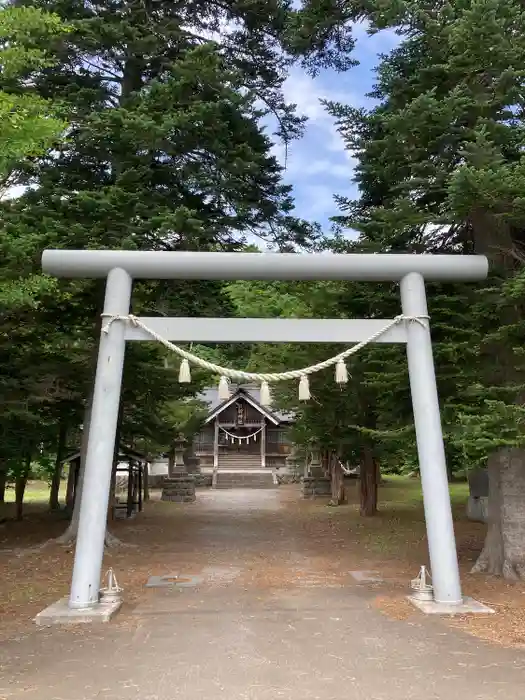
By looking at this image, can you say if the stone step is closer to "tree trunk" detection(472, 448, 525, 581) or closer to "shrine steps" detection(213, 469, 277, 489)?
"shrine steps" detection(213, 469, 277, 489)

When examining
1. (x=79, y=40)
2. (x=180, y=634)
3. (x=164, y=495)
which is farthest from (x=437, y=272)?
(x=164, y=495)

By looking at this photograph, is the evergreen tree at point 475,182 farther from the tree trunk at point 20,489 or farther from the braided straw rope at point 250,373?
the tree trunk at point 20,489

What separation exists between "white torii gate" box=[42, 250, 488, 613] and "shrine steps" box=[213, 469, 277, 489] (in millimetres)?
24677

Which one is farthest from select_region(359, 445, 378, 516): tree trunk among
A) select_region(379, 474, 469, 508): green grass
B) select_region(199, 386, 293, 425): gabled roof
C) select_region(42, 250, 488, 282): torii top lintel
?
select_region(199, 386, 293, 425): gabled roof

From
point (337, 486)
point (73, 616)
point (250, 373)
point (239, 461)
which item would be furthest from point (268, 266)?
point (239, 461)

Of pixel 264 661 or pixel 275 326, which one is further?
pixel 275 326

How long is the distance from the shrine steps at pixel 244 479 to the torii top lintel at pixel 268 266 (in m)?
24.8

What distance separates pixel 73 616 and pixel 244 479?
2616 cm

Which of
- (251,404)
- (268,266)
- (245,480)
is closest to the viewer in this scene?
(268,266)

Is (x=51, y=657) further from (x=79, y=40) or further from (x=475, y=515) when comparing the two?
(x=475, y=515)

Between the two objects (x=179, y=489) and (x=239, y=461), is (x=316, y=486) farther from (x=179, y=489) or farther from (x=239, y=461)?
(x=239, y=461)

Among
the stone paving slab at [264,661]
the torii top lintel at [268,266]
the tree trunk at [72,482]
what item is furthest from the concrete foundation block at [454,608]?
the tree trunk at [72,482]

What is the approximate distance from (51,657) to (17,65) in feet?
22.7

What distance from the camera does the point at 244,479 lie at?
1267 inches
